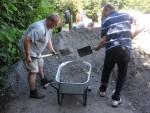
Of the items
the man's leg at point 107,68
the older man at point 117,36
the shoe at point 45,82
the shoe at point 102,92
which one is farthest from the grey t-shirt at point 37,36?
the shoe at point 102,92

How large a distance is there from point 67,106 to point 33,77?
92 centimetres

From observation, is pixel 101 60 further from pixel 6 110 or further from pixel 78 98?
pixel 6 110

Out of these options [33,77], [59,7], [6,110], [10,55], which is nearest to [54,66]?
[10,55]

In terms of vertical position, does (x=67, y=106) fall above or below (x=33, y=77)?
below

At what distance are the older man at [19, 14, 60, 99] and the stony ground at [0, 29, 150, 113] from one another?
A: 1.16 ft

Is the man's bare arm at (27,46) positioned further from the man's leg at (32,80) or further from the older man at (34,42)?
the man's leg at (32,80)

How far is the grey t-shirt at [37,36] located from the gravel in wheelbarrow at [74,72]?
0.92m

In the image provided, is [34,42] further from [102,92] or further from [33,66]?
[102,92]

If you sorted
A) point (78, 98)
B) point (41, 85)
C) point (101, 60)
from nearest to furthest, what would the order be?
point (78, 98)
point (41, 85)
point (101, 60)

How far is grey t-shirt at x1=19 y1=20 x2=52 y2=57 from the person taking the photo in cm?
741

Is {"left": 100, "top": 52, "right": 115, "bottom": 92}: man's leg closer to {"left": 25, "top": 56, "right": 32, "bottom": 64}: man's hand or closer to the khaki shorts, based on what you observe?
the khaki shorts

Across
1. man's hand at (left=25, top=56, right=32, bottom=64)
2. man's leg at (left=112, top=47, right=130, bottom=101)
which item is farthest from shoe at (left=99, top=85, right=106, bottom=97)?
man's hand at (left=25, top=56, right=32, bottom=64)

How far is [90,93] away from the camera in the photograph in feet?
26.9

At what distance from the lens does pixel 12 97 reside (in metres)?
7.89
